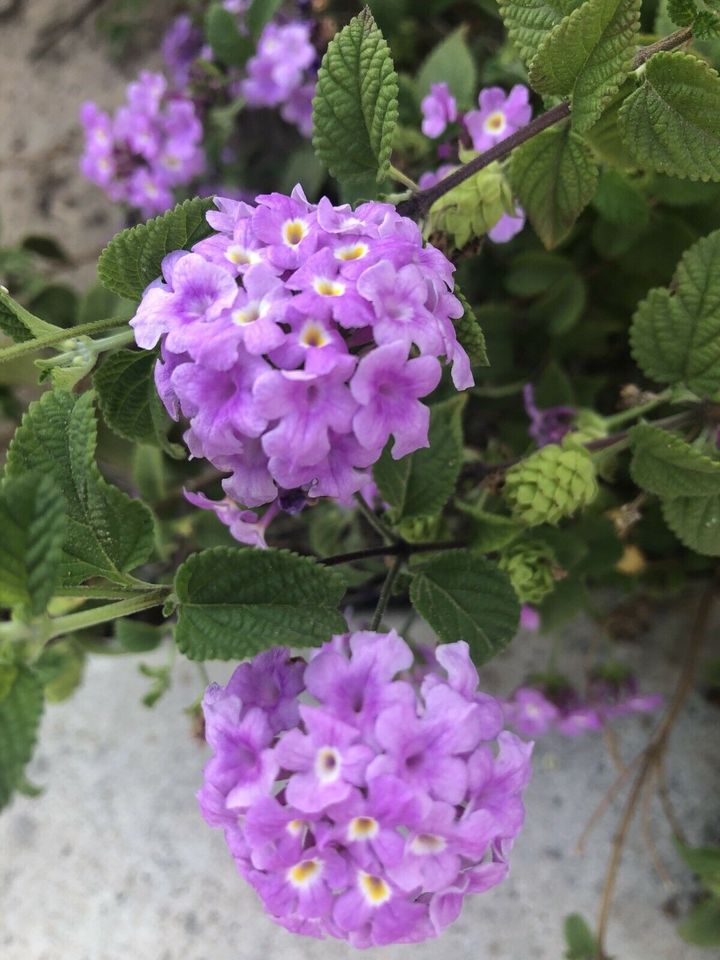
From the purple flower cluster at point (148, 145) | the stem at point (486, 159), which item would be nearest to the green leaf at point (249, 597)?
the stem at point (486, 159)

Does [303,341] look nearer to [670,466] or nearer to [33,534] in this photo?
[33,534]

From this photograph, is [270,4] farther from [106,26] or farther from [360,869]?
[360,869]

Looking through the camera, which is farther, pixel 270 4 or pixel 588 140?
pixel 270 4

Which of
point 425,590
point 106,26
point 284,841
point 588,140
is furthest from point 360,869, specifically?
point 106,26

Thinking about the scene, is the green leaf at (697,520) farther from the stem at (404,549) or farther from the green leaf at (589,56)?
the green leaf at (589,56)

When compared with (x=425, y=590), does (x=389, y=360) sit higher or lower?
higher

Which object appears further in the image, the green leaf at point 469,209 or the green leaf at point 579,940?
the green leaf at point 579,940

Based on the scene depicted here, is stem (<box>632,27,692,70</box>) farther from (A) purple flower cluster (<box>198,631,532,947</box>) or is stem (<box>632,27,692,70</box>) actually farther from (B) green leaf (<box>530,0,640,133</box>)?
(A) purple flower cluster (<box>198,631,532,947</box>)
